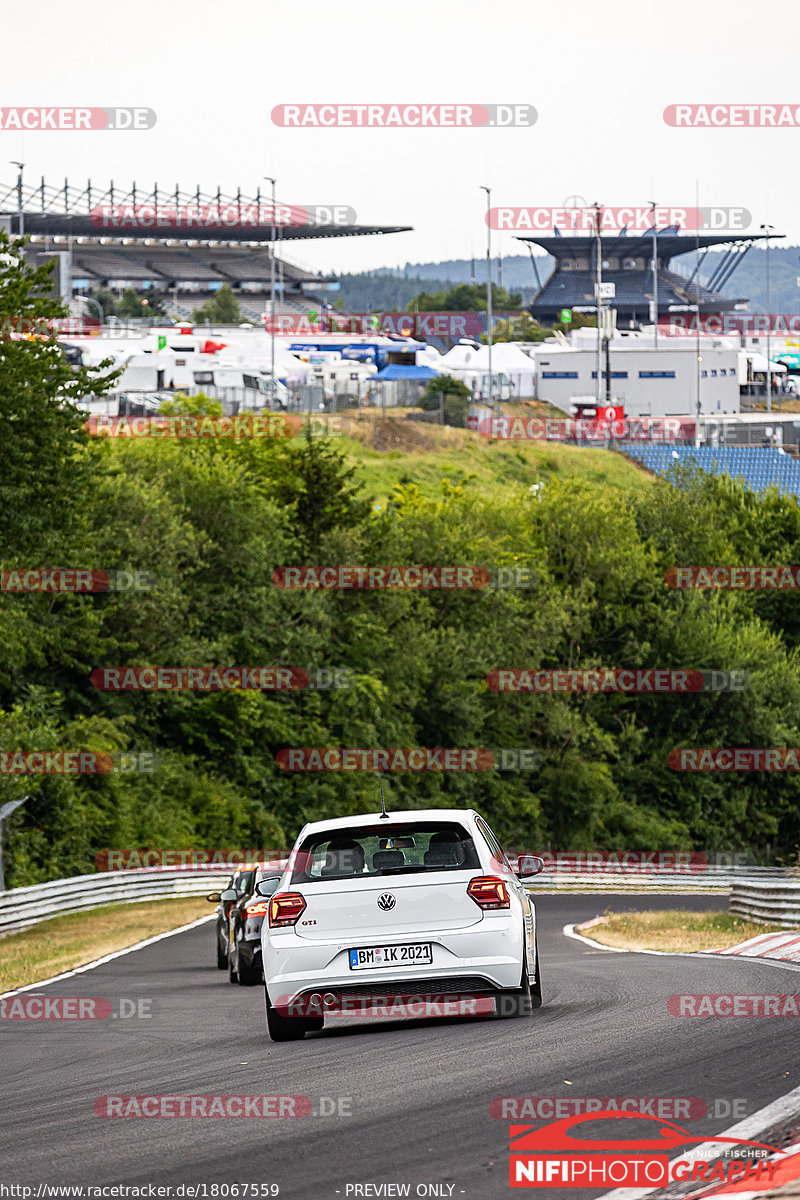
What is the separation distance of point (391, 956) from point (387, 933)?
142 millimetres

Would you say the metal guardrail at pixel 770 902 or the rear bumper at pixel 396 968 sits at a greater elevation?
the rear bumper at pixel 396 968

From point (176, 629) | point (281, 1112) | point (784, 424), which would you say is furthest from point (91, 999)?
point (784, 424)

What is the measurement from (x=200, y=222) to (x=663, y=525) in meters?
139

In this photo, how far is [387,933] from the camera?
10.4m

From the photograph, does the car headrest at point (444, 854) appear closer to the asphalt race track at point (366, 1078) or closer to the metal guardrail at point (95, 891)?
the asphalt race track at point (366, 1078)

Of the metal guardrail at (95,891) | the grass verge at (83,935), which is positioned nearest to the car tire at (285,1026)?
the grass verge at (83,935)

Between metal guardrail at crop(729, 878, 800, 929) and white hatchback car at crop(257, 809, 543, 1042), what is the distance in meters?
10.8

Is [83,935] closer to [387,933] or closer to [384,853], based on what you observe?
[384,853]

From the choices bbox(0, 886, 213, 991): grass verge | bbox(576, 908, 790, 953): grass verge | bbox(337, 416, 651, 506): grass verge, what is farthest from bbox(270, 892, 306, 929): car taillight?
bbox(337, 416, 651, 506): grass verge

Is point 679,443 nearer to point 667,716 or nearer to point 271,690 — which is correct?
point 667,716

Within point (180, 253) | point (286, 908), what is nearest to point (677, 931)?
point (286, 908)

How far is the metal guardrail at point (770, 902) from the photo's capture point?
20.8 meters

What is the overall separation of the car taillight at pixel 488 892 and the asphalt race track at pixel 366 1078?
0.78 m

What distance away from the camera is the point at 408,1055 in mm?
9555
